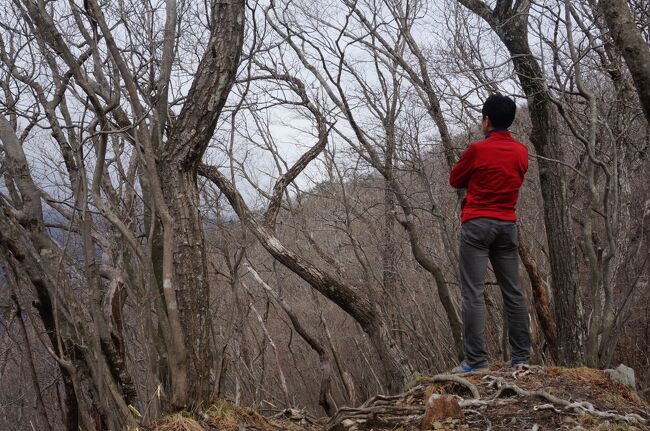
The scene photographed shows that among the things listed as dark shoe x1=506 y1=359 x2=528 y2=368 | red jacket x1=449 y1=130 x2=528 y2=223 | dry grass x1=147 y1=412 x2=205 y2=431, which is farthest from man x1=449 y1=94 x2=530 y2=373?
dry grass x1=147 y1=412 x2=205 y2=431

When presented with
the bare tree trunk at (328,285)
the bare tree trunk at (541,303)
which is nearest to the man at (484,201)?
the bare tree trunk at (328,285)

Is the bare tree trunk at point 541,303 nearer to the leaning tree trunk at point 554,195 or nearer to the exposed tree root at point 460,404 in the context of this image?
the leaning tree trunk at point 554,195

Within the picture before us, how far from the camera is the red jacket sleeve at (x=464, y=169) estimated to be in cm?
395

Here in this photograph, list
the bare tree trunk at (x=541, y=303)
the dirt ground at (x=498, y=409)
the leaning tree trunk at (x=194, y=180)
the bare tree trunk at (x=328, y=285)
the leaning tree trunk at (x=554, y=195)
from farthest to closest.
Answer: the bare tree trunk at (x=541, y=303) < the bare tree trunk at (x=328, y=285) < the leaning tree trunk at (x=554, y=195) < the leaning tree trunk at (x=194, y=180) < the dirt ground at (x=498, y=409)

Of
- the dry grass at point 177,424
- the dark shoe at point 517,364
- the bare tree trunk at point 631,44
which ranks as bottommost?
the dark shoe at point 517,364

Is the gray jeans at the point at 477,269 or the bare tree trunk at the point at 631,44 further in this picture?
the gray jeans at the point at 477,269

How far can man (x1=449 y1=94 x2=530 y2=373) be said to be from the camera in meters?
3.95

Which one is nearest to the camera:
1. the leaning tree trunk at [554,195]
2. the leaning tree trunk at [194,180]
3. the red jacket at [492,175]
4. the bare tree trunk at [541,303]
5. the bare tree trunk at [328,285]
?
the leaning tree trunk at [194,180]

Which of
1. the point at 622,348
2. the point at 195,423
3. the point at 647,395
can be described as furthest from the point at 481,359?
the point at 622,348

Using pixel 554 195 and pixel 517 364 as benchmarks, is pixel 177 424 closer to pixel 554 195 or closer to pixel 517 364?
pixel 517 364

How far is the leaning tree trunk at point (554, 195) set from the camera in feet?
18.4

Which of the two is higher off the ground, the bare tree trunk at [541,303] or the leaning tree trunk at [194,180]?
the leaning tree trunk at [194,180]

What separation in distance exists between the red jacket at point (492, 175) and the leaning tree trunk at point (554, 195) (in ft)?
5.72

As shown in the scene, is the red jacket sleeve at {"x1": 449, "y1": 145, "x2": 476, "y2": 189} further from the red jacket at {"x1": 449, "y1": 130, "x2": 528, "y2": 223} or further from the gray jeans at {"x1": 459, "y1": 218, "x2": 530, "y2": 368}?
the gray jeans at {"x1": 459, "y1": 218, "x2": 530, "y2": 368}
